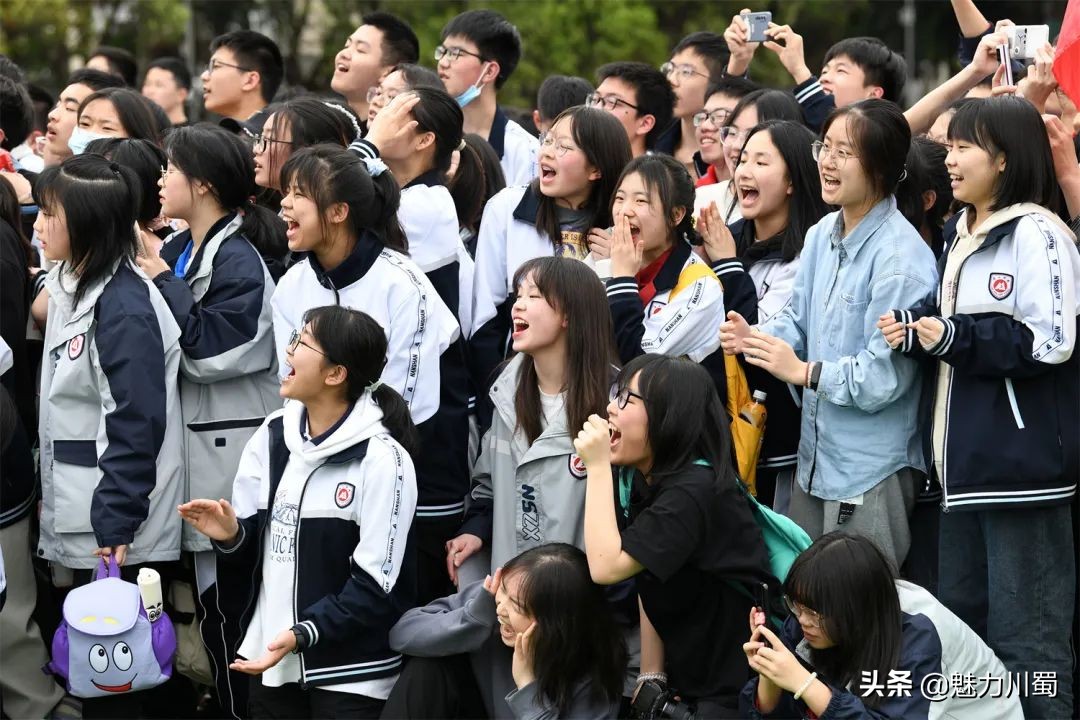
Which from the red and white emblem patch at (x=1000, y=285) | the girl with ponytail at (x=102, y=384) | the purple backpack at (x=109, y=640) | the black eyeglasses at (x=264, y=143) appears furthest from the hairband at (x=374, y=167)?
the red and white emblem patch at (x=1000, y=285)

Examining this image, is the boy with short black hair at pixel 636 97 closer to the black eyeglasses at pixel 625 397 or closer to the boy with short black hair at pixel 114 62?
the black eyeglasses at pixel 625 397

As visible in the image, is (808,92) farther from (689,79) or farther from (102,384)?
(102,384)

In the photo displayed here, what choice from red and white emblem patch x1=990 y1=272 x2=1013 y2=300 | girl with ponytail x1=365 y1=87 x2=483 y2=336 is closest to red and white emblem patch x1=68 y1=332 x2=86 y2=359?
girl with ponytail x1=365 y1=87 x2=483 y2=336

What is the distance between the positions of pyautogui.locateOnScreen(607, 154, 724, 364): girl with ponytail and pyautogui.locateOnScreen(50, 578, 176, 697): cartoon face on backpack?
164cm

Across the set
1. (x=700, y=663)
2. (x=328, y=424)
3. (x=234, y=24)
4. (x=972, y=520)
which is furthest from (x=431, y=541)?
(x=234, y=24)

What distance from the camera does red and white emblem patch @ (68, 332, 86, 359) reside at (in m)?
4.39

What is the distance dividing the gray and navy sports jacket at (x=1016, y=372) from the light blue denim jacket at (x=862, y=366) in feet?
0.43

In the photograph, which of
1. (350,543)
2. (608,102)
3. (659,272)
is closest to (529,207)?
(659,272)

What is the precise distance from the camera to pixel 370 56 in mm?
6633

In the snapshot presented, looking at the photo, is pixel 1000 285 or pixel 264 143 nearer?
pixel 1000 285

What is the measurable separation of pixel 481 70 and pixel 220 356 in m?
2.58

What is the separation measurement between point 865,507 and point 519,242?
1544 mm

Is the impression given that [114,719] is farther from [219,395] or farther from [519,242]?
[519,242]

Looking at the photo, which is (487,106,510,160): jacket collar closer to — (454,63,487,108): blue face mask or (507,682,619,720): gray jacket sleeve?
(454,63,487,108): blue face mask
